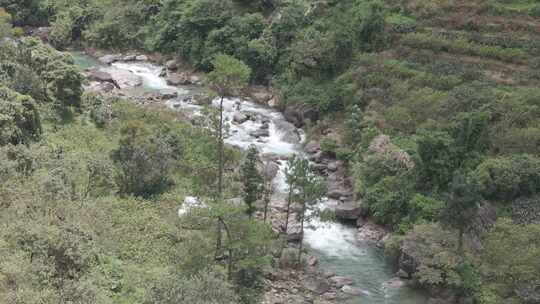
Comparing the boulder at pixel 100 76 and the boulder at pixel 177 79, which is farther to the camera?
the boulder at pixel 177 79

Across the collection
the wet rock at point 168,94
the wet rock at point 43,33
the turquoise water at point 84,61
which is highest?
the wet rock at point 43,33

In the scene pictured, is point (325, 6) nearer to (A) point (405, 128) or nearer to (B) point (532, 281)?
(A) point (405, 128)

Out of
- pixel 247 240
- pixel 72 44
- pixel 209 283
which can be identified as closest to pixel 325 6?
pixel 72 44

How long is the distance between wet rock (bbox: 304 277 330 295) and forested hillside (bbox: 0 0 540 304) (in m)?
5.02

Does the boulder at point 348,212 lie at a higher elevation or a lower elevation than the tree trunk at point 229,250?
lower

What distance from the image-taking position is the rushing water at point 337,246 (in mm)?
37412

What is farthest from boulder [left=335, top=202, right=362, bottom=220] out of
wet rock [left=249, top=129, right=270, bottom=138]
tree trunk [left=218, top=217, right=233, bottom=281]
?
wet rock [left=249, top=129, right=270, bottom=138]

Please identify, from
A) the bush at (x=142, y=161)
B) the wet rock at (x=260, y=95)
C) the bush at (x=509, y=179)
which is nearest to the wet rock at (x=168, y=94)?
the wet rock at (x=260, y=95)

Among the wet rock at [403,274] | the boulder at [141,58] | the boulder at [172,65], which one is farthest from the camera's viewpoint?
the boulder at [141,58]

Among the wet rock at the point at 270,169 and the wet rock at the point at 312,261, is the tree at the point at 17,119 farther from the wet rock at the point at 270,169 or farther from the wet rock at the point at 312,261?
the wet rock at the point at 312,261

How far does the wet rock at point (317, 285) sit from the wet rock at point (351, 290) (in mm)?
1033

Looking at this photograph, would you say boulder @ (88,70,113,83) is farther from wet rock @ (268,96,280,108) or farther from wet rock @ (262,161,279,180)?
wet rock @ (262,161,279,180)

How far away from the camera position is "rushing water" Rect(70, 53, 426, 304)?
37.4 m

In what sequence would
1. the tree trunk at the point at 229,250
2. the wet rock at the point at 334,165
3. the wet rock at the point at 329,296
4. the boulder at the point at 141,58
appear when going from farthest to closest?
the boulder at the point at 141,58
the wet rock at the point at 334,165
the wet rock at the point at 329,296
the tree trunk at the point at 229,250
